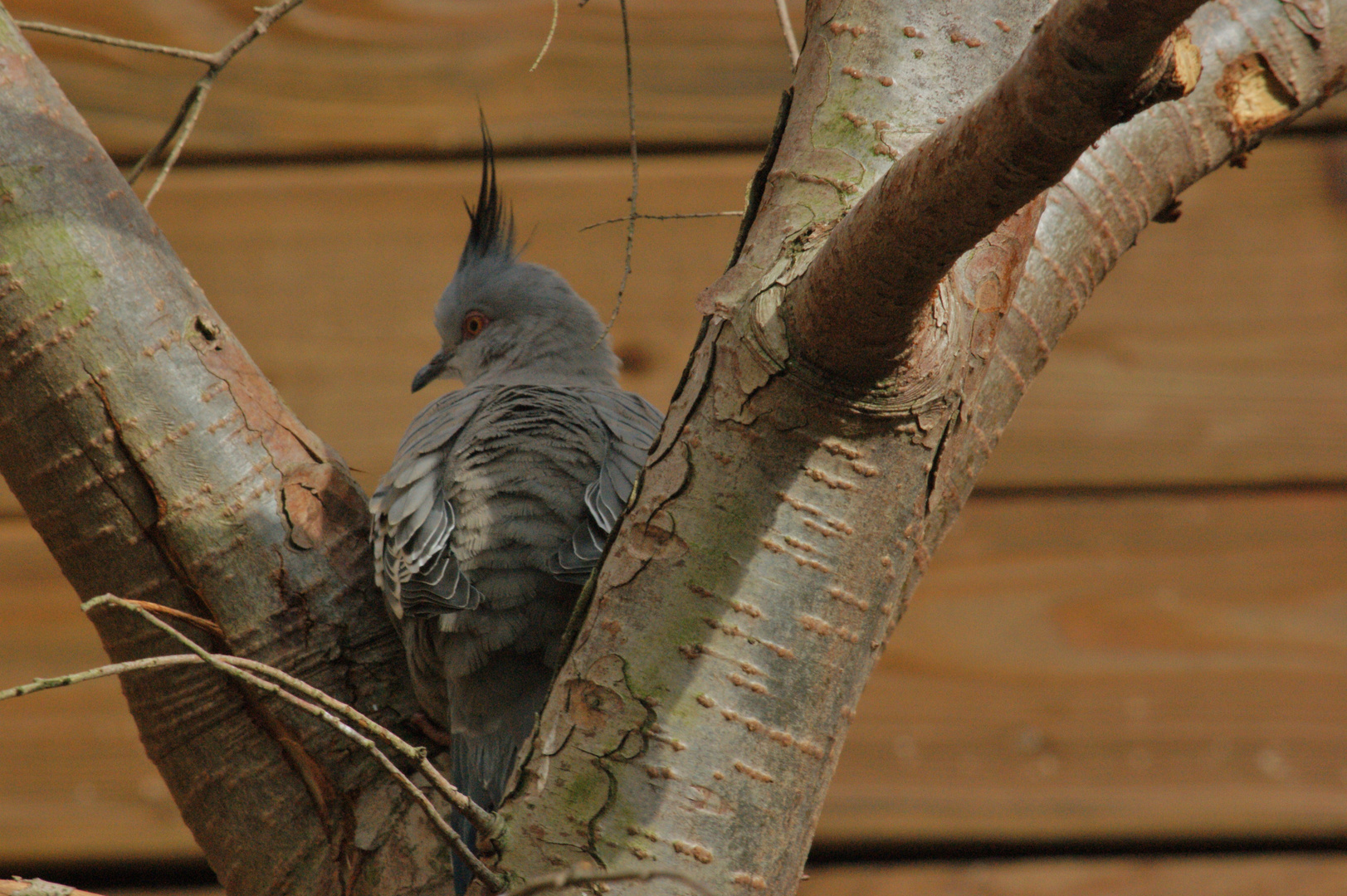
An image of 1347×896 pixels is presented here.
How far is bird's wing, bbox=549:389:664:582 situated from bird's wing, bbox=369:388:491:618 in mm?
152

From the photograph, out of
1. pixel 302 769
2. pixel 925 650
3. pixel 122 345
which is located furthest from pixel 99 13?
pixel 925 650

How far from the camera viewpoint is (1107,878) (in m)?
2.55

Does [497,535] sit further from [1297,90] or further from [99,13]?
[99,13]

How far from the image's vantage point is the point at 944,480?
120cm

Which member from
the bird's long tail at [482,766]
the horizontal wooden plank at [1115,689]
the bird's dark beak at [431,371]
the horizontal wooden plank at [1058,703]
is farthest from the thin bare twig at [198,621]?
the horizontal wooden plank at [1115,689]

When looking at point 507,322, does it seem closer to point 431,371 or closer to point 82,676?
point 431,371

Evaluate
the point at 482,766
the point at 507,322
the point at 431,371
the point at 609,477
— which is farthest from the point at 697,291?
the point at 482,766

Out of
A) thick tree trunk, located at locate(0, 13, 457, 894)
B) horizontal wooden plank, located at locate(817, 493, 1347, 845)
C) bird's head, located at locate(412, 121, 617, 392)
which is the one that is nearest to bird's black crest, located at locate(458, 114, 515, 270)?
bird's head, located at locate(412, 121, 617, 392)

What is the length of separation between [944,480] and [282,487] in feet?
2.78

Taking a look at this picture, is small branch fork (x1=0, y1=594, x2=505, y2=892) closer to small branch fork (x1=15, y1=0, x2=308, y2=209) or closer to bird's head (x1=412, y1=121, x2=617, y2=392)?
small branch fork (x1=15, y1=0, x2=308, y2=209)

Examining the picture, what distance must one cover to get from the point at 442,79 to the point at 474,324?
1.99ft

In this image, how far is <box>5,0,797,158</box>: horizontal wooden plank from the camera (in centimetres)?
281

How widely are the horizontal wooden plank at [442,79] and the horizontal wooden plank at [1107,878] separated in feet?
5.55

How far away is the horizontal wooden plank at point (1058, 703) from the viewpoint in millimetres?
2580
